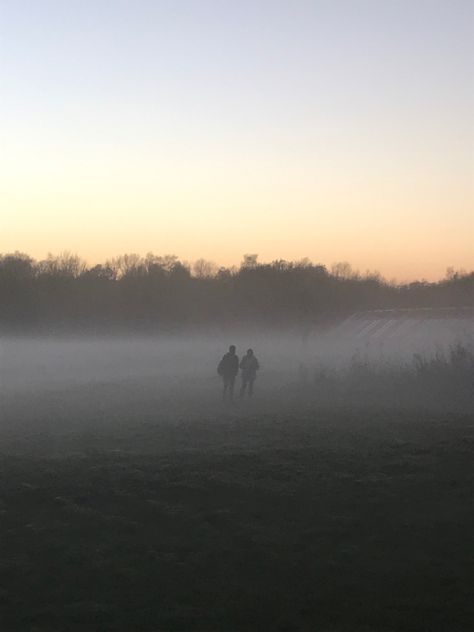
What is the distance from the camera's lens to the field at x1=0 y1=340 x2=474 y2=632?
22.1 feet

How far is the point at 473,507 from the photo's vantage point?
392 inches

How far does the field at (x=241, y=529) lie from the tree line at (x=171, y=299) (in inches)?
2177

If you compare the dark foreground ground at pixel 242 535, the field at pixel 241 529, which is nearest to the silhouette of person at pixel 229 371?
the field at pixel 241 529

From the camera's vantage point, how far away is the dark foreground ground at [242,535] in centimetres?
672

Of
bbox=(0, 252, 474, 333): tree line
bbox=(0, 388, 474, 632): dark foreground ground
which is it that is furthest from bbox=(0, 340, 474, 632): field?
bbox=(0, 252, 474, 333): tree line

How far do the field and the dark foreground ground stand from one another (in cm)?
2

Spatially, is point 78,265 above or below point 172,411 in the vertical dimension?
above

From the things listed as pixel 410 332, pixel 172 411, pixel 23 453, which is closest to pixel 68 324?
pixel 410 332

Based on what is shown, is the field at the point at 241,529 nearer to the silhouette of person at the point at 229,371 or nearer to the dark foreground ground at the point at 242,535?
the dark foreground ground at the point at 242,535

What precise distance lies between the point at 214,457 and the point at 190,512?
3826mm

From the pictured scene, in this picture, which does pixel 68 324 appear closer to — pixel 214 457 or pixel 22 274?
pixel 22 274

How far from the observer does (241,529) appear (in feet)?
30.1

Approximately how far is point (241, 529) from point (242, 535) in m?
0.23

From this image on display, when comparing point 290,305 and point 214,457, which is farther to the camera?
point 290,305
